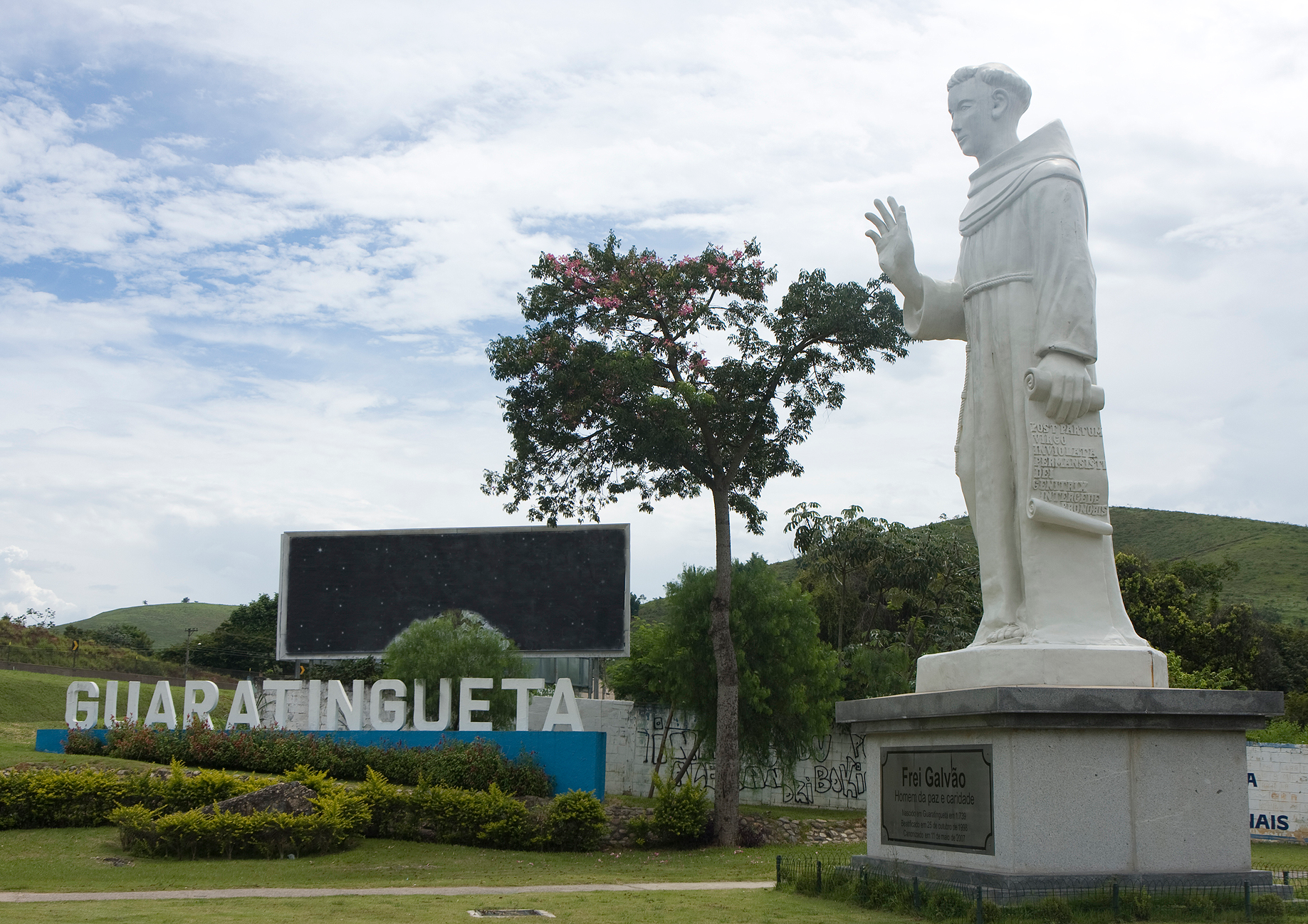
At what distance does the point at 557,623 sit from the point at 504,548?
119 inches

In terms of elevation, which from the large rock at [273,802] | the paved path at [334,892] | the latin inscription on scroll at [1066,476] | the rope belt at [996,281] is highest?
the rope belt at [996,281]

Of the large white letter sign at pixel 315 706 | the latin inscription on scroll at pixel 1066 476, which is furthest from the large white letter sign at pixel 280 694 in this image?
the latin inscription on scroll at pixel 1066 476

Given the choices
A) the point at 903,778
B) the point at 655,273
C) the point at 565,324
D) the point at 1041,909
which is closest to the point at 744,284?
the point at 655,273

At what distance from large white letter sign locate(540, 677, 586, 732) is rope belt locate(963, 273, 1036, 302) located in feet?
53.0

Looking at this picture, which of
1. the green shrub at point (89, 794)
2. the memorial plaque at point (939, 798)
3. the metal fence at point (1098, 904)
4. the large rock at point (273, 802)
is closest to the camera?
the metal fence at point (1098, 904)

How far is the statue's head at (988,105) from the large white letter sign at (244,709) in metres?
20.9

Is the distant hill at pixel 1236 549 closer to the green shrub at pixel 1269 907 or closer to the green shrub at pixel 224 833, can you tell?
the green shrub at pixel 224 833

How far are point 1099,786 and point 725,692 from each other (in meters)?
15.0

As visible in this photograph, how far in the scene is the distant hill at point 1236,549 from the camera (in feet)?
209

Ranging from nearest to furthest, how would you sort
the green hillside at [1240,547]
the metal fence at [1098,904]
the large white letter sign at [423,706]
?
the metal fence at [1098,904]
the large white letter sign at [423,706]
the green hillside at [1240,547]

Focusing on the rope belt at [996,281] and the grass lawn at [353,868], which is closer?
the rope belt at [996,281]

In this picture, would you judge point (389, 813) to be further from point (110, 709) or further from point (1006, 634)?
point (1006, 634)

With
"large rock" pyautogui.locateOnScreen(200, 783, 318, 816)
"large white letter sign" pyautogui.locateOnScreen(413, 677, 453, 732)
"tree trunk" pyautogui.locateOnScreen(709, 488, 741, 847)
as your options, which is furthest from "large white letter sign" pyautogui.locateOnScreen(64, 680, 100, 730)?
"tree trunk" pyautogui.locateOnScreen(709, 488, 741, 847)

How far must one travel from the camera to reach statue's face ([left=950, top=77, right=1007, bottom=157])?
9.42 meters
